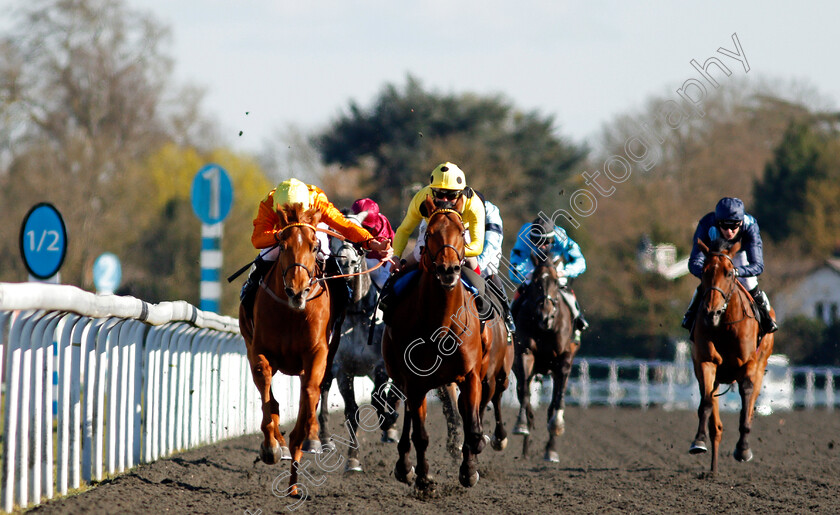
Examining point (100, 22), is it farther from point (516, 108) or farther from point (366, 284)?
point (366, 284)

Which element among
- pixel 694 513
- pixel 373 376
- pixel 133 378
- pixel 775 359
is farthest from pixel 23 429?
pixel 775 359

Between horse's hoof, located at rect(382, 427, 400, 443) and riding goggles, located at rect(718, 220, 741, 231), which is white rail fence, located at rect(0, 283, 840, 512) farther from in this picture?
riding goggles, located at rect(718, 220, 741, 231)

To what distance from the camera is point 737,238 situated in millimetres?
10164

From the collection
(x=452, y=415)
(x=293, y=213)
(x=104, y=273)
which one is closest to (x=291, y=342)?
(x=293, y=213)

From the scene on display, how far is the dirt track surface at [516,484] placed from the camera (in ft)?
23.4

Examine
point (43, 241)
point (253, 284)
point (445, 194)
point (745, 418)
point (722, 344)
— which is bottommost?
point (745, 418)

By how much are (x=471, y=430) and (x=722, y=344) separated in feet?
11.5

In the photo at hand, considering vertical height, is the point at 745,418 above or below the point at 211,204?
below

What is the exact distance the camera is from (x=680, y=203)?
133 ft

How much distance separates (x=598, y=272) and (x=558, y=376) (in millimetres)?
22777

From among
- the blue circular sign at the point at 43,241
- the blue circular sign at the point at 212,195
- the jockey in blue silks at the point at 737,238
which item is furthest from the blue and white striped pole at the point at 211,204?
the jockey in blue silks at the point at 737,238

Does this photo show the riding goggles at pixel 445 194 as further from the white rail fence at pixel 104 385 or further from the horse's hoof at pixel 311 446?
the white rail fence at pixel 104 385

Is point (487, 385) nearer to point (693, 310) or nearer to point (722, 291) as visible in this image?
point (722, 291)

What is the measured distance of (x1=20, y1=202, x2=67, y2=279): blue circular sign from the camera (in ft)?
25.6
